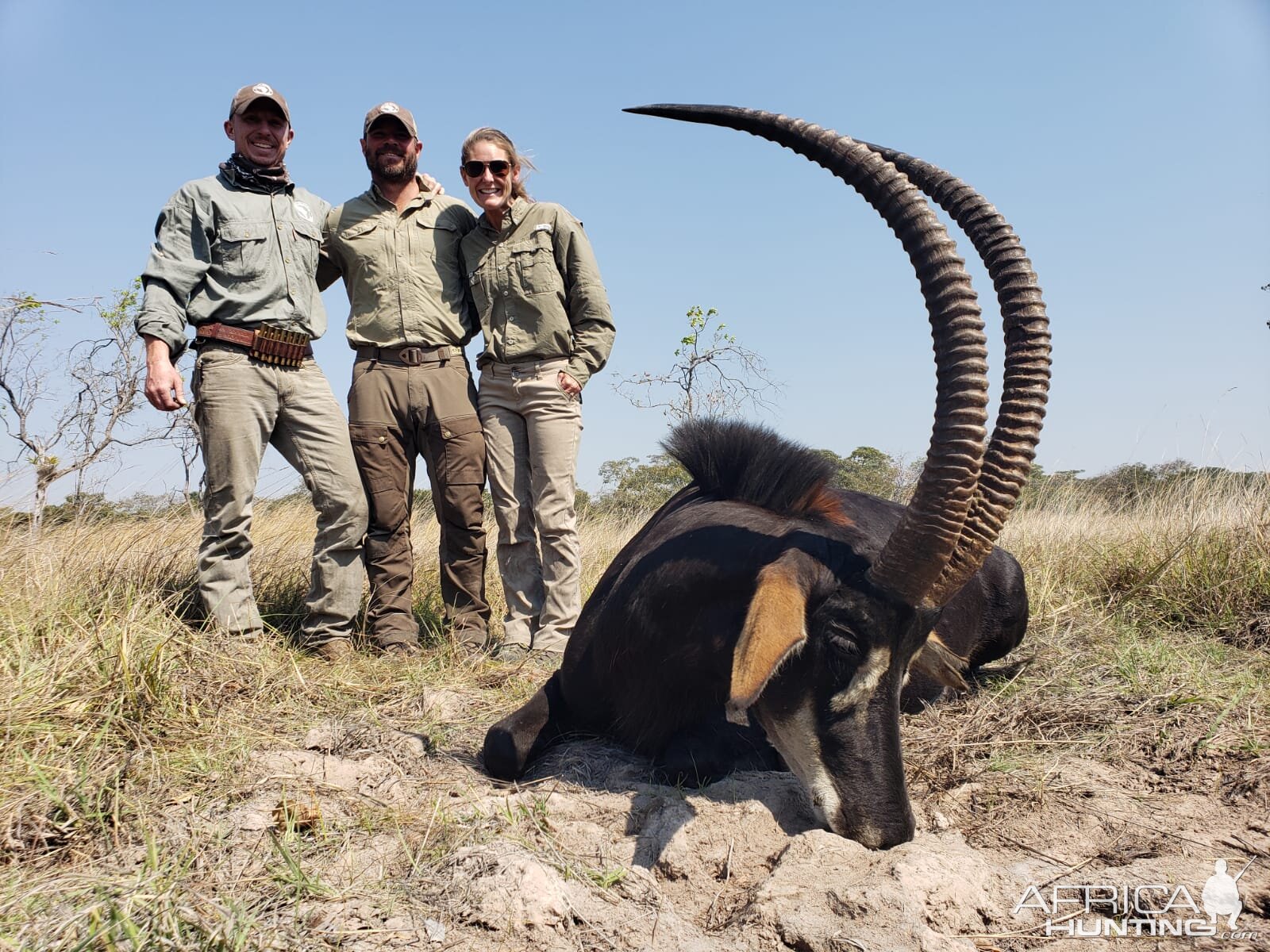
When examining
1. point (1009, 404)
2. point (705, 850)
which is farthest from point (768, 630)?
point (1009, 404)

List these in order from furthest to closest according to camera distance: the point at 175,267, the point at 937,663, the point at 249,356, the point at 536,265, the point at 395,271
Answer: the point at 536,265, the point at 395,271, the point at 249,356, the point at 175,267, the point at 937,663

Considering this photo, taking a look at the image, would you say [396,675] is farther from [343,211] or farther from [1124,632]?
[1124,632]

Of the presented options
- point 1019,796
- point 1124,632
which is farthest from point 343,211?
point 1124,632

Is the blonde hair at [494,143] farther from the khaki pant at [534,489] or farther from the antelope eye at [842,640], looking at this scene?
the antelope eye at [842,640]

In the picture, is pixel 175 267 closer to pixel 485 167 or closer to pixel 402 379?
pixel 402 379

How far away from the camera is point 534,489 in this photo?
536 cm

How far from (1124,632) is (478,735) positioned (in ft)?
12.4

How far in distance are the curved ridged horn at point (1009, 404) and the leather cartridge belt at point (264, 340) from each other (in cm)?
345

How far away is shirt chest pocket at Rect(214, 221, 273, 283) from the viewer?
4.55 meters

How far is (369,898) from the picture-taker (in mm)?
2264

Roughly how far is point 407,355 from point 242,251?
998 millimetres

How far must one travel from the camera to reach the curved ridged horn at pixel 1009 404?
113 inches

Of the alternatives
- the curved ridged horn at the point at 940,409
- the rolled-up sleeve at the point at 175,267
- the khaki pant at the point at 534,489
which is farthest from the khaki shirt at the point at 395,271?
the curved ridged horn at the point at 940,409

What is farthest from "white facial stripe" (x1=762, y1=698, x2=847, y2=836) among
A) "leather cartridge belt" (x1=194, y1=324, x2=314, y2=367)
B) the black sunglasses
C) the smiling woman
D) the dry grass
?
the black sunglasses
